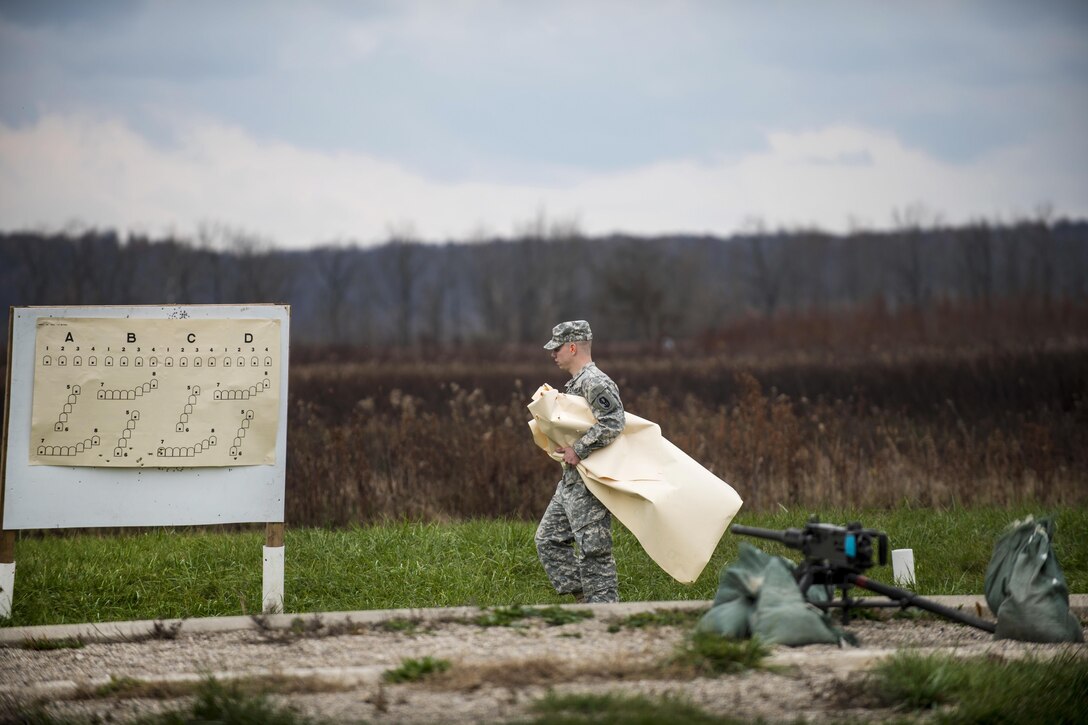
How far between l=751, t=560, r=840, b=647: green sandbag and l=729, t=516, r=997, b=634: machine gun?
115 mm

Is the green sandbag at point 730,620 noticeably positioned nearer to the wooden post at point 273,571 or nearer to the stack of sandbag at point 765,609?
the stack of sandbag at point 765,609

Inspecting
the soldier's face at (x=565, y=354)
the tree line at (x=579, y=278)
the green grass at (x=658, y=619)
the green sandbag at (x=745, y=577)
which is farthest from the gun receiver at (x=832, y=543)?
the tree line at (x=579, y=278)

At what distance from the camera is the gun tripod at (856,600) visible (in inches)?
223

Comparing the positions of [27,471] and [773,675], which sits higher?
[27,471]

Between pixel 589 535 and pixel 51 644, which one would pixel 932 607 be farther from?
pixel 51 644

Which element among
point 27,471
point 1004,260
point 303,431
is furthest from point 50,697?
point 1004,260

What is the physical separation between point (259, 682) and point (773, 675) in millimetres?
2204

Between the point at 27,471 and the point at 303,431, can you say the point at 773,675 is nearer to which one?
the point at 27,471

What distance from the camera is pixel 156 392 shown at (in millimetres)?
7543

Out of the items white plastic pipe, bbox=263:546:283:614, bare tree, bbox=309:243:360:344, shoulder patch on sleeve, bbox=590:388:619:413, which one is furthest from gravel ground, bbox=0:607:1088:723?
bare tree, bbox=309:243:360:344

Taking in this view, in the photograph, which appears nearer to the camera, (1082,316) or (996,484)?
(996,484)

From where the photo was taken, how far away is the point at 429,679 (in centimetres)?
483

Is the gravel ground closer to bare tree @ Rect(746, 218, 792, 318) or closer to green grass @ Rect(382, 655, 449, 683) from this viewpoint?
green grass @ Rect(382, 655, 449, 683)

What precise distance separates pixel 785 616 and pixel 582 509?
2.14m
